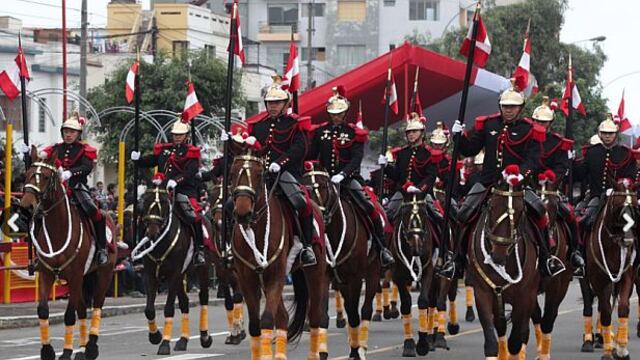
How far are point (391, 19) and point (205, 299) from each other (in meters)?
66.4

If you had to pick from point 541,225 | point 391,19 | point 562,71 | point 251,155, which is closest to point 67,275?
point 251,155

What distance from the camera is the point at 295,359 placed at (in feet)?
60.0

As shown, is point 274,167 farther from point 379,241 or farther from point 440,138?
point 440,138

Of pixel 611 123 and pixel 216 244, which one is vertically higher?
pixel 611 123

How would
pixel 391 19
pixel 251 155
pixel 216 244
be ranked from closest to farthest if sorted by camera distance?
pixel 251 155 < pixel 216 244 < pixel 391 19

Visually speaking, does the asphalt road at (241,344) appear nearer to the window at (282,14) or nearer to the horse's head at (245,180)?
the horse's head at (245,180)

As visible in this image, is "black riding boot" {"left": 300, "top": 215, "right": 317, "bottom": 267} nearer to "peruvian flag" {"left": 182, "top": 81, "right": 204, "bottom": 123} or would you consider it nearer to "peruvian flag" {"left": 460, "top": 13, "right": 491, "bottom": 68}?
"peruvian flag" {"left": 460, "top": 13, "right": 491, "bottom": 68}

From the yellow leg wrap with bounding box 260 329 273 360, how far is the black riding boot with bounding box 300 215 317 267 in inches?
50.1

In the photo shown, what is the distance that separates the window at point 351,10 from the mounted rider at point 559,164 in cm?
6709

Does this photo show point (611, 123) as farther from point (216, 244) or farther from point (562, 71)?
point (562, 71)

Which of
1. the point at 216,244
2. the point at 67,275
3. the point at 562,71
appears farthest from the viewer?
the point at 562,71

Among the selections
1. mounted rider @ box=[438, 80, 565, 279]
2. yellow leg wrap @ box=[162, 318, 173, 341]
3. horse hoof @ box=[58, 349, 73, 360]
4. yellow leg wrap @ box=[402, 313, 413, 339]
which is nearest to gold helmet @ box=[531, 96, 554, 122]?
mounted rider @ box=[438, 80, 565, 279]

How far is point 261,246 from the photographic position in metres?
15.0

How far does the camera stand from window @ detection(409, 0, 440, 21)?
86.1 m
